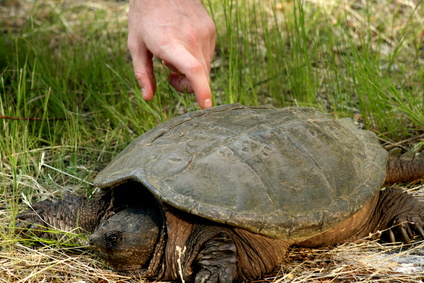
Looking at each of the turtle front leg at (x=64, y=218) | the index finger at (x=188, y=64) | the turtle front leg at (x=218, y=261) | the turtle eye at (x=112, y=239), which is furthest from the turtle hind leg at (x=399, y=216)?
the turtle front leg at (x=64, y=218)

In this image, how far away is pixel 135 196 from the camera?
245cm

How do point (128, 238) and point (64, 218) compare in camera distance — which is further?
point (64, 218)

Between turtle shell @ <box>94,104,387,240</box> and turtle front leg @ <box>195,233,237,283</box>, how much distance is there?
0.35 ft

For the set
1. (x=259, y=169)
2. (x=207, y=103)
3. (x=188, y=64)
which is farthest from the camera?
(x=207, y=103)

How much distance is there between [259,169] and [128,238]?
0.62 metres

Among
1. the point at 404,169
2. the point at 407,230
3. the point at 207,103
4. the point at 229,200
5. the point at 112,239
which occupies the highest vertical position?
the point at 207,103

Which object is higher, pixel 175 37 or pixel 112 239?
pixel 175 37

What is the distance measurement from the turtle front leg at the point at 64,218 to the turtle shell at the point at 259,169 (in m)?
0.20

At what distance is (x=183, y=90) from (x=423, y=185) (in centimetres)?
145

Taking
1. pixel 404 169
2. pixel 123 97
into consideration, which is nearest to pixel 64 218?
pixel 123 97

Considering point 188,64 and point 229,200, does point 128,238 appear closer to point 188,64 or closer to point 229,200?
point 229,200

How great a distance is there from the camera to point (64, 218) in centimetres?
257

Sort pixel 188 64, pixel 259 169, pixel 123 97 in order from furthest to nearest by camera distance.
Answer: pixel 123 97 → pixel 188 64 → pixel 259 169

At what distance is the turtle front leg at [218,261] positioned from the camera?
6.84ft
